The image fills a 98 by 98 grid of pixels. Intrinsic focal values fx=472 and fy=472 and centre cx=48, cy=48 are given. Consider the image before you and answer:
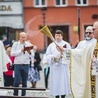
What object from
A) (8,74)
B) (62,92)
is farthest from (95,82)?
(8,74)

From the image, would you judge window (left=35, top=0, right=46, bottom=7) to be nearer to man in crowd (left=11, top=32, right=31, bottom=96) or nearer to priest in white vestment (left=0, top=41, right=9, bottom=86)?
man in crowd (left=11, top=32, right=31, bottom=96)

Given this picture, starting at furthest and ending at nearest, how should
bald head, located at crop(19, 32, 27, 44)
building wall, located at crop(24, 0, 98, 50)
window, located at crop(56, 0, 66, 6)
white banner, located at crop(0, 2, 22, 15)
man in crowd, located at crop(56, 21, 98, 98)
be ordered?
window, located at crop(56, 0, 66, 6), building wall, located at crop(24, 0, 98, 50), white banner, located at crop(0, 2, 22, 15), bald head, located at crop(19, 32, 27, 44), man in crowd, located at crop(56, 21, 98, 98)

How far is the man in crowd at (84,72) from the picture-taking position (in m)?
7.29

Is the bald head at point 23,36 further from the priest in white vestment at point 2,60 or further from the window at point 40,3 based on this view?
the window at point 40,3

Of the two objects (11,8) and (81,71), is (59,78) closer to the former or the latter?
(81,71)

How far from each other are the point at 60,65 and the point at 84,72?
3644 millimetres

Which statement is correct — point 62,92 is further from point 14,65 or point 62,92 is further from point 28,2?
point 28,2

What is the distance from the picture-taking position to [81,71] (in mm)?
7492

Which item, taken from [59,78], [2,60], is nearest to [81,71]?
[59,78]

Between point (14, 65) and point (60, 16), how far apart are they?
97.8 feet

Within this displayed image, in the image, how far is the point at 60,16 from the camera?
41062mm

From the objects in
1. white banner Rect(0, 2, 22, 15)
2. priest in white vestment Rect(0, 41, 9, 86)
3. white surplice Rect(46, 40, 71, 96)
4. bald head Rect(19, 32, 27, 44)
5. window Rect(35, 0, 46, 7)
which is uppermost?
window Rect(35, 0, 46, 7)

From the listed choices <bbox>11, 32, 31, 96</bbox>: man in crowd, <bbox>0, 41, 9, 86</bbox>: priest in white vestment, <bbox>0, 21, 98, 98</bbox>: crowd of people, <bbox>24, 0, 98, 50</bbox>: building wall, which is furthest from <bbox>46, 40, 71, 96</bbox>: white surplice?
<bbox>24, 0, 98, 50</bbox>: building wall

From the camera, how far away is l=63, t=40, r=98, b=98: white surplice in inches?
289
